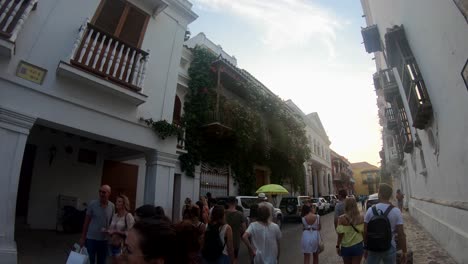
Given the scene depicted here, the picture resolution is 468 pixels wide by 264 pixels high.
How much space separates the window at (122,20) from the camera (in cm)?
647

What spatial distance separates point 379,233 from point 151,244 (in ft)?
11.1

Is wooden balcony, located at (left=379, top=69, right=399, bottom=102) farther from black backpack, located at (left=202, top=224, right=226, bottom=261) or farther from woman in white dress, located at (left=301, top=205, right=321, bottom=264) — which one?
black backpack, located at (left=202, top=224, right=226, bottom=261)

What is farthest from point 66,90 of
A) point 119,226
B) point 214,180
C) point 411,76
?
point 214,180

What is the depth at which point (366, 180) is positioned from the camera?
236 ft

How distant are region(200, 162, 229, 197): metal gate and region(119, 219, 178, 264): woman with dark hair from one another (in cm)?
1161

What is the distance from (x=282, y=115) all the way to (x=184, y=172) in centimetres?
969

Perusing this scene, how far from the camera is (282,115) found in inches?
755

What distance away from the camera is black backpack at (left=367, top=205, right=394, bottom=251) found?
3635 mm

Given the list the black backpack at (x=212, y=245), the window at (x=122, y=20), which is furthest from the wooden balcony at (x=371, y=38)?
the black backpack at (x=212, y=245)

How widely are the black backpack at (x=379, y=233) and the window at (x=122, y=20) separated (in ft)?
21.1

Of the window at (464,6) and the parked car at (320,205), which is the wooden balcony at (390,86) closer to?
the parked car at (320,205)

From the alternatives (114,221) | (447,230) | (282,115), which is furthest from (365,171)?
(114,221)

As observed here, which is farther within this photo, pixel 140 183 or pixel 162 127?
pixel 140 183

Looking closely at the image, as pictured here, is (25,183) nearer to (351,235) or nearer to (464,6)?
(351,235)
